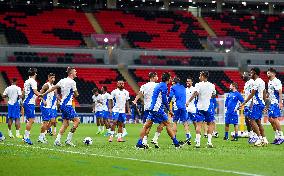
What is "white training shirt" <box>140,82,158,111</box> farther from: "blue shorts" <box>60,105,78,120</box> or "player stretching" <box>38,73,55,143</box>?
"player stretching" <box>38,73,55,143</box>

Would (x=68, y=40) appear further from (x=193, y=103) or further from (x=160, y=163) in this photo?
(x=160, y=163)

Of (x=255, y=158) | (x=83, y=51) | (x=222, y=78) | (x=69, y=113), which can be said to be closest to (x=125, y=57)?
(x=83, y=51)

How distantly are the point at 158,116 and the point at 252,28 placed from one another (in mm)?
56290

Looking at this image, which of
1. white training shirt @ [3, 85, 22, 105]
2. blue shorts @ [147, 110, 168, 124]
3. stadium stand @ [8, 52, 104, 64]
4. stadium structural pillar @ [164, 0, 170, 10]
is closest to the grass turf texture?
blue shorts @ [147, 110, 168, 124]

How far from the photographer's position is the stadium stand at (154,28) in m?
68.6

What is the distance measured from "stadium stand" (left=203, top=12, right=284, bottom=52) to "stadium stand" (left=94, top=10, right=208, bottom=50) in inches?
99.8

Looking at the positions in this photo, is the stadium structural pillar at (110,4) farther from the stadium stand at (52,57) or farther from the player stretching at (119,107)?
the player stretching at (119,107)

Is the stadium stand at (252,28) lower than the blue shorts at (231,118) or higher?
higher

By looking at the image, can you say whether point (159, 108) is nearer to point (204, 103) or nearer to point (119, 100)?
point (204, 103)

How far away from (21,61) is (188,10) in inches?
975

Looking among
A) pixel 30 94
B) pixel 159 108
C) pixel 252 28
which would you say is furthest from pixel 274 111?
pixel 252 28

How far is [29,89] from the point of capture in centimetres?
2405

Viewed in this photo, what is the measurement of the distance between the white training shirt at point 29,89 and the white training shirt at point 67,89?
2.28 m


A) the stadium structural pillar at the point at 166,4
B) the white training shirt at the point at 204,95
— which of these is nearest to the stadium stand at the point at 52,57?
the stadium structural pillar at the point at 166,4
